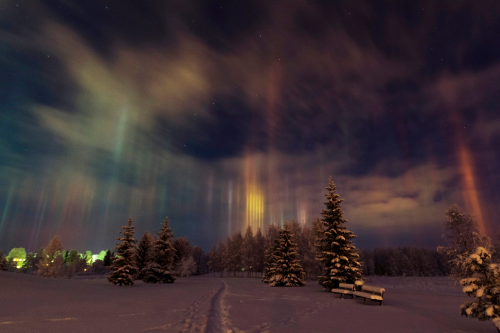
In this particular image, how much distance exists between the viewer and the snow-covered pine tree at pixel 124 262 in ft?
93.6

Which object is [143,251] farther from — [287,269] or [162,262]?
[287,269]

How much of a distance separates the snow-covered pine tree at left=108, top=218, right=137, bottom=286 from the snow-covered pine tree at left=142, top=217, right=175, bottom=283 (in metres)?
6.76

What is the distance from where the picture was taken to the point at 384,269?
114812 millimetres

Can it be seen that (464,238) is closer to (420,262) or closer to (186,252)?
(186,252)

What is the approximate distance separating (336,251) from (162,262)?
27.1 metres

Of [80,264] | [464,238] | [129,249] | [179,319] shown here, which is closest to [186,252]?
[129,249]

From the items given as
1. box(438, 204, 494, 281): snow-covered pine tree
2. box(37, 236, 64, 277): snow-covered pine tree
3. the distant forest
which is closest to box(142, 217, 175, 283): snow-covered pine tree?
the distant forest

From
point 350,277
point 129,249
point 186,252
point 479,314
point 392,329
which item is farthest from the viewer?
point 186,252

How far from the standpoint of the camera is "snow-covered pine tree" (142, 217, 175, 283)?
119 ft

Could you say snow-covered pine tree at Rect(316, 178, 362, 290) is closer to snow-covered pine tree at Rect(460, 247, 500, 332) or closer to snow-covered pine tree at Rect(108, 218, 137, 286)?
snow-covered pine tree at Rect(460, 247, 500, 332)

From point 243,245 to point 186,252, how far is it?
20013 millimetres

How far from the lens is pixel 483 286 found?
758cm

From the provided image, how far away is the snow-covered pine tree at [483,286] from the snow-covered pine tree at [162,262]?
36.6 meters

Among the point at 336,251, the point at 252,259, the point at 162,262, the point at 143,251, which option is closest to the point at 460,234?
the point at 336,251
